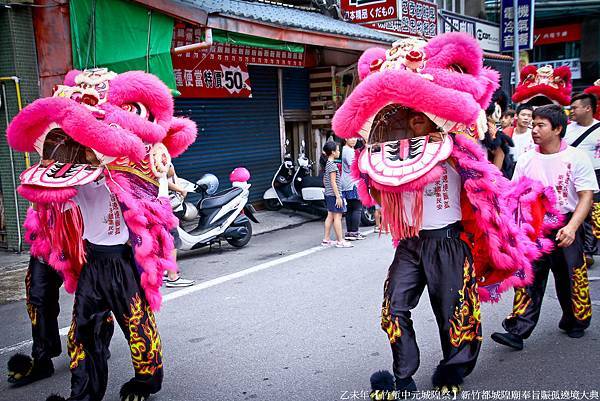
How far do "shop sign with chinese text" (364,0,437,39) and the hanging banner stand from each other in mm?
4154

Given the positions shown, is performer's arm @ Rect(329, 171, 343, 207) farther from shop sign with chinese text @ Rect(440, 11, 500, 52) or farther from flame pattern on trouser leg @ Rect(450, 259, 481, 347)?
shop sign with chinese text @ Rect(440, 11, 500, 52)

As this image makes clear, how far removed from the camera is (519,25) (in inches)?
727

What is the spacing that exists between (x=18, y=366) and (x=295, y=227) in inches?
265

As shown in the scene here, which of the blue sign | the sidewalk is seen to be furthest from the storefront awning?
the blue sign

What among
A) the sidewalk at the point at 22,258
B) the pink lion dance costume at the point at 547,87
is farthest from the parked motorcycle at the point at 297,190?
the pink lion dance costume at the point at 547,87

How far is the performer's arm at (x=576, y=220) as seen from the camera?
4.05m

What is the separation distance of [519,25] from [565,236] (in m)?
16.3

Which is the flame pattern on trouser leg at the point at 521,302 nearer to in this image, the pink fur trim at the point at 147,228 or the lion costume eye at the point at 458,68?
the lion costume eye at the point at 458,68

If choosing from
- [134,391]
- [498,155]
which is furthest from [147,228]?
[498,155]

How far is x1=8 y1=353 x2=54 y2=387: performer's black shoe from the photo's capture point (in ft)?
12.9

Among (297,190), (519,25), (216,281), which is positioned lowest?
(216,281)

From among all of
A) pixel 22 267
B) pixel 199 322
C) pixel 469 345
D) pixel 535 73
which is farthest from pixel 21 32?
pixel 469 345

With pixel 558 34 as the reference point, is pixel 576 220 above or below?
below

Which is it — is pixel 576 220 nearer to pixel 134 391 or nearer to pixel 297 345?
pixel 297 345
